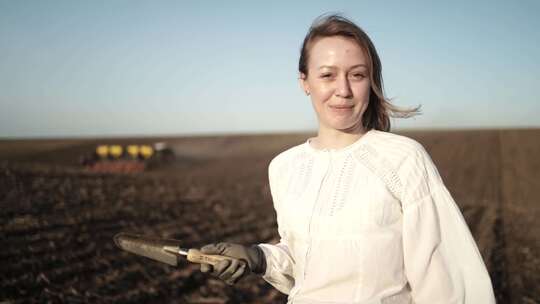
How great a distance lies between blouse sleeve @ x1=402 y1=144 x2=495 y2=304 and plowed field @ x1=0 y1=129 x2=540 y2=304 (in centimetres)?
375

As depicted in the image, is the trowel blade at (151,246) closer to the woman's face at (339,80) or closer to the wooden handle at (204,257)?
the wooden handle at (204,257)

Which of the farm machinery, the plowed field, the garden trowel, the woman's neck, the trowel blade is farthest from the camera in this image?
the farm machinery

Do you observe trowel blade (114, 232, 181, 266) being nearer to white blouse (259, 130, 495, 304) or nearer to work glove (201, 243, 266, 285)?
work glove (201, 243, 266, 285)

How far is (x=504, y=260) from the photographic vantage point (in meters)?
6.86

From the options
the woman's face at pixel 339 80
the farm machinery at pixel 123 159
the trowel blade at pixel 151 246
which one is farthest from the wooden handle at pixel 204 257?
the farm machinery at pixel 123 159

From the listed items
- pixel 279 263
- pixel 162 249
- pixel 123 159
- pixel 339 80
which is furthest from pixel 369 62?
pixel 123 159

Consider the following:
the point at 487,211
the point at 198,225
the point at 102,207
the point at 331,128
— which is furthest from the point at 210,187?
the point at 331,128

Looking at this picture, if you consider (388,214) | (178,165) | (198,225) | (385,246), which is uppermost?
(388,214)

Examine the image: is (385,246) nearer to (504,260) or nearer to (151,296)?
(151,296)

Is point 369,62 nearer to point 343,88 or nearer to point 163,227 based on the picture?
point 343,88

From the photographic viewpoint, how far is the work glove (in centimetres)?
213

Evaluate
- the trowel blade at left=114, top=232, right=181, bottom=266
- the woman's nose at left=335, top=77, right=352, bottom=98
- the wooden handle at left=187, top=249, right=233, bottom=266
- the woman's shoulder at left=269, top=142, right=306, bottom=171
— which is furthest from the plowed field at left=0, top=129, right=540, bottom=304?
the woman's nose at left=335, top=77, right=352, bottom=98

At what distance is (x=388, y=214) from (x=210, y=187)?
1426 centimetres

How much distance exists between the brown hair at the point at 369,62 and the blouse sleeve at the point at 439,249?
0.42 meters
